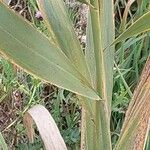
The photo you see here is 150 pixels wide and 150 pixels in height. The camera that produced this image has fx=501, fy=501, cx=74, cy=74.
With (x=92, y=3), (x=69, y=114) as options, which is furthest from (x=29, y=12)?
(x=92, y=3)

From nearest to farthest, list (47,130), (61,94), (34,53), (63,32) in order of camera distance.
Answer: (34,53), (63,32), (47,130), (61,94)

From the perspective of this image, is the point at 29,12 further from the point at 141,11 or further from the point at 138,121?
the point at 138,121

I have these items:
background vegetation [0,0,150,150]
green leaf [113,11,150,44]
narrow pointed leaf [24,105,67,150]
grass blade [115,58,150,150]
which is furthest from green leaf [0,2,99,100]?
background vegetation [0,0,150,150]

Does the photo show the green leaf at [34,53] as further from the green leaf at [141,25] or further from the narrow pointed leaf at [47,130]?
the narrow pointed leaf at [47,130]

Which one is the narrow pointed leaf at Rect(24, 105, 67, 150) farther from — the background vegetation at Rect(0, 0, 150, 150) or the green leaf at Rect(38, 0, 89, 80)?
the background vegetation at Rect(0, 0, 150, 150)

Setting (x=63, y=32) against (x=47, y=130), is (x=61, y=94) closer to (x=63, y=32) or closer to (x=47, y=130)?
(x=47, y=130)

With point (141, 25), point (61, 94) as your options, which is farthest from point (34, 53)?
point (61, 94)
